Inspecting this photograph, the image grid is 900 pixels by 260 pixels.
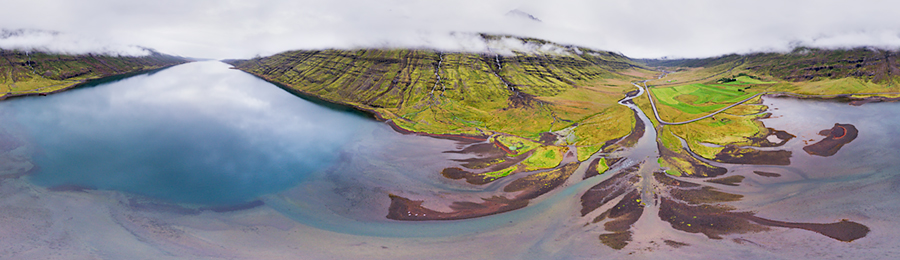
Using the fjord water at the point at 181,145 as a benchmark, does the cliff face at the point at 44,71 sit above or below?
above

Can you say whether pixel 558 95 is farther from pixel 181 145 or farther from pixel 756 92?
pixel 181 145

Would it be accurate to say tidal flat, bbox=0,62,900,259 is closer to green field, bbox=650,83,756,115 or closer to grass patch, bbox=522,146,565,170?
grass patch, bbox=522,146,565,170

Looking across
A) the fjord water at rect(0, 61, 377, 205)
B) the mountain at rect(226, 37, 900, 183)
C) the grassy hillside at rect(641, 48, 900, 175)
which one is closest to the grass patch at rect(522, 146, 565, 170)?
the mountain at rect(226, 37, 900, 183)

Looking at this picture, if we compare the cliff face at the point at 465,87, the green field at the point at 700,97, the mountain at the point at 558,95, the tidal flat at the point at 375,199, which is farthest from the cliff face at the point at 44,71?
the green field at the point at 700,97

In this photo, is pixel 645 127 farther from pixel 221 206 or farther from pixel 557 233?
pixel 221 206

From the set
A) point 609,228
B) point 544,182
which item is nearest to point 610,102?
point 544,182

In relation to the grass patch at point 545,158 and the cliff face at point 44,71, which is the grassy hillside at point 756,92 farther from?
the cliff face at point 44,71
